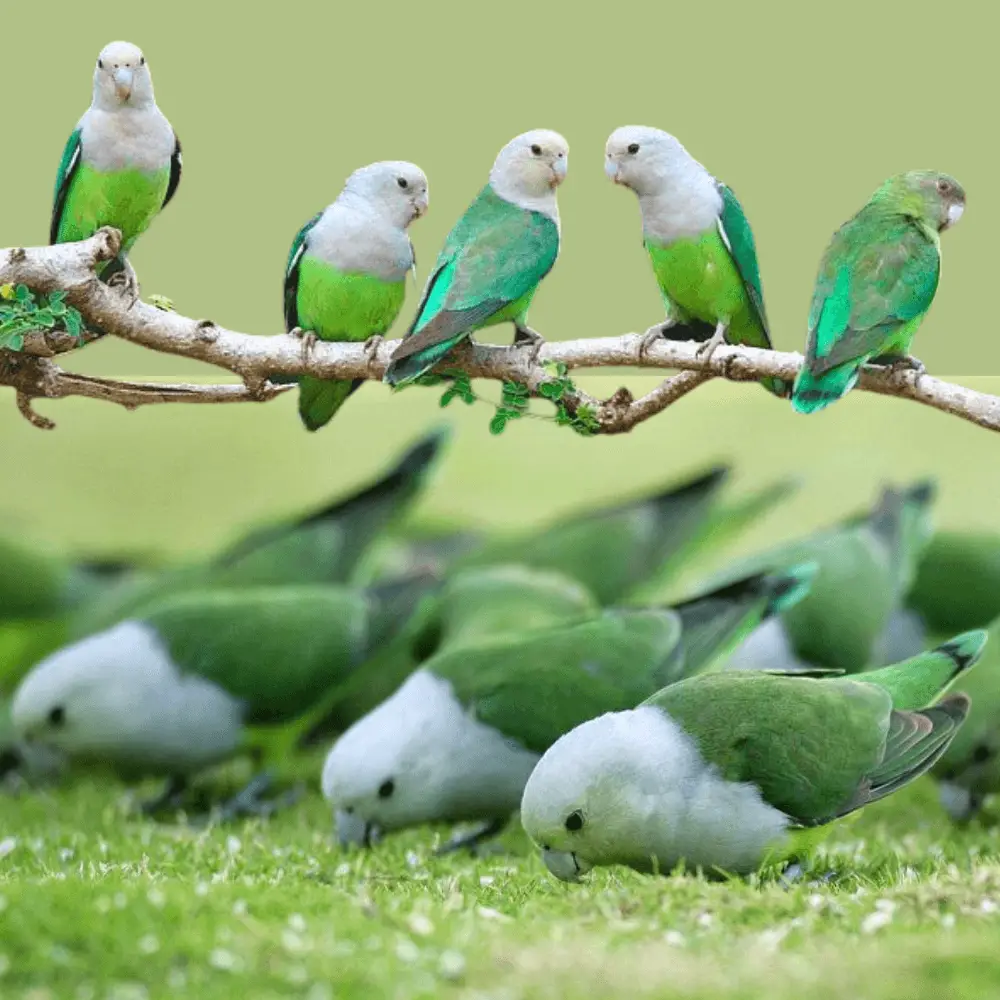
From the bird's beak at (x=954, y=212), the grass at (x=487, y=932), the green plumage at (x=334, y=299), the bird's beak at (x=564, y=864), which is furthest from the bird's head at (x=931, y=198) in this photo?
the bird's beak at (x=564, y=864)

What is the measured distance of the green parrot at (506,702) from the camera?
5996 millimetres

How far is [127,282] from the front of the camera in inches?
208

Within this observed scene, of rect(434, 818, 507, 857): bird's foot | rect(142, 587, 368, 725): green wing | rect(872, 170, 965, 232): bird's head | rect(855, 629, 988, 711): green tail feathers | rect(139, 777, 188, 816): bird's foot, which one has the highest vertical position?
rect(872, 170, 965, 232): bird's head

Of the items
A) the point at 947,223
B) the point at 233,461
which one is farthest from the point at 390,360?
the point at 233,461

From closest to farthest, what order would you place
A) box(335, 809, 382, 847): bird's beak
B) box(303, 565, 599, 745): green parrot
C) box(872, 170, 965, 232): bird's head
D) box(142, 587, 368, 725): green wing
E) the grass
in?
the grass
box(872, 170, 965, 232): bird's head
box(335, 809, 382, 847): bird's beak
box(142, 587, 368, 725): green wing
box(303, 565, 599, 745): green parrot

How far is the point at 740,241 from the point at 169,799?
419 cm

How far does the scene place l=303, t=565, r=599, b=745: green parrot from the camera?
7684 mm

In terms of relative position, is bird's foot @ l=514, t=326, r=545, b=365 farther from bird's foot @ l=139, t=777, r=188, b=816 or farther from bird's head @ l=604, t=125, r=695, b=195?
bird's foot @ l=139, t=777, r=188, b=816

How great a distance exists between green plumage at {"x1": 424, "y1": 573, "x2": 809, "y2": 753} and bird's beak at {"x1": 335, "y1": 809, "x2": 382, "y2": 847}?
2.27ft

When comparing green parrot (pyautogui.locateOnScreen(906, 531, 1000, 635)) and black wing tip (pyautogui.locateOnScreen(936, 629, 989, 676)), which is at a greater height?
black wing tip (pyautogui.locateOnScreen(936, 629, 989, 676))

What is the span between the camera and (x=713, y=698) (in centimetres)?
507

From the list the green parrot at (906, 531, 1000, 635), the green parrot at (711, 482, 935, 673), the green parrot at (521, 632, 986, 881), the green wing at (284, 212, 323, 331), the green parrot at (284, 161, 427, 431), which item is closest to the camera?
the green parrot at (521, 632, 986, 881)

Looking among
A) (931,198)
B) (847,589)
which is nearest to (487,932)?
(931,198)

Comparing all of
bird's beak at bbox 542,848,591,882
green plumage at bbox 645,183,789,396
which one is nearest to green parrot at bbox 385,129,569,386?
green plumage at bbox 645,183,789,396
